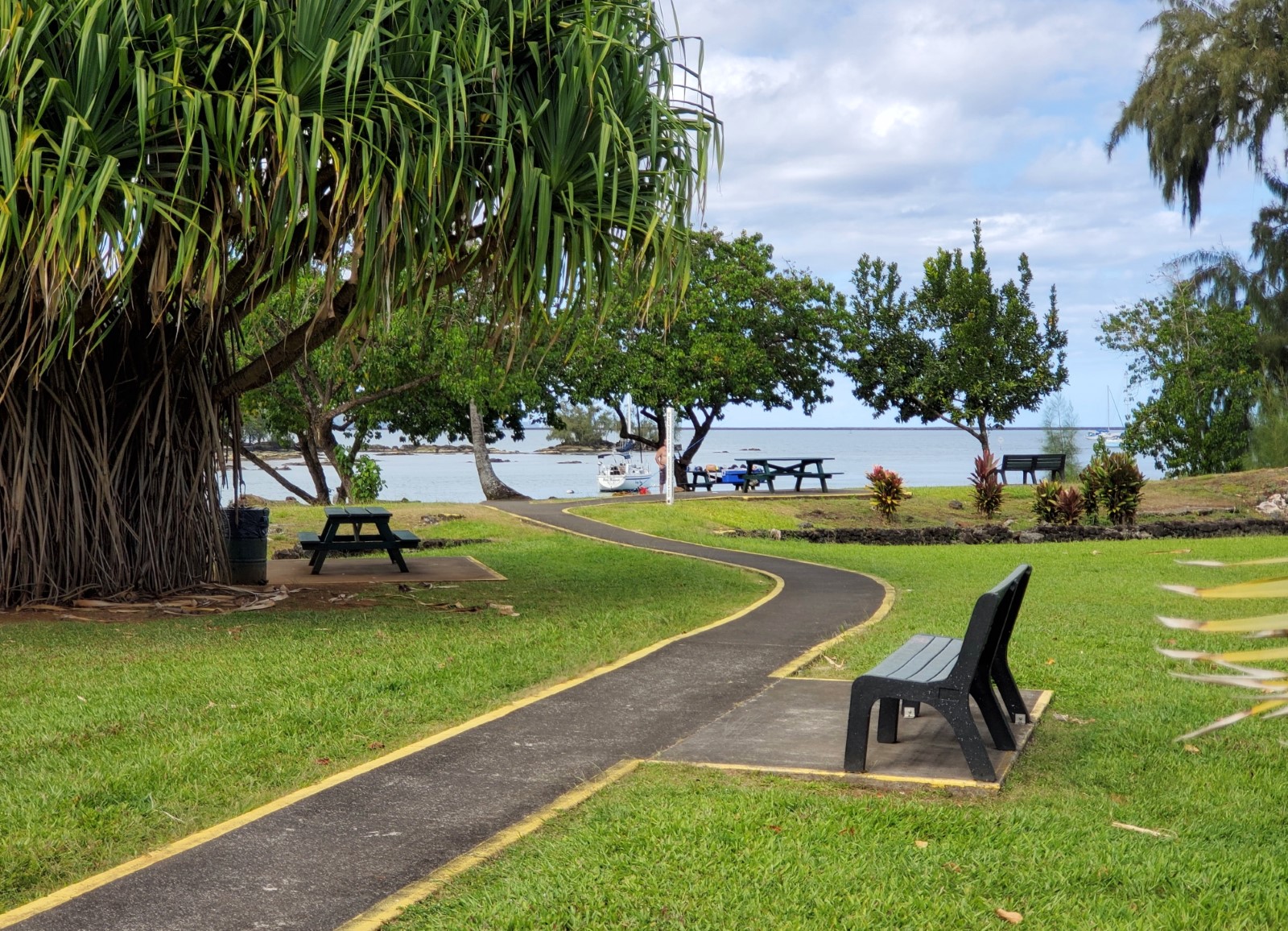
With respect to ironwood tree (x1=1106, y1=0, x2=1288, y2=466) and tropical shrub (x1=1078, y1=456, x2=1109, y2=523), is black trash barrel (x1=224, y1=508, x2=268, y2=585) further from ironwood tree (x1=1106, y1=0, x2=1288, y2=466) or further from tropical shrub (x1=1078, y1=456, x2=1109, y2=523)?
ironwood tree (x1=1106, y1=0, x2=1288, y2=466)

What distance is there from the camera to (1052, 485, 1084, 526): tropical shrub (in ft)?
68.9

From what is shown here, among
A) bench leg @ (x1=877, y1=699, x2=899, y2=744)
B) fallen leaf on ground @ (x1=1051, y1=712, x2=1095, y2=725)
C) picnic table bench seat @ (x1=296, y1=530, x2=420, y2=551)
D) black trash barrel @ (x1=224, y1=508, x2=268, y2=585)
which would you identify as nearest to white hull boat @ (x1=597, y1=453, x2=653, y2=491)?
picnic table bench seat @ (x1=296, y1=530, x2=420, y2=551)

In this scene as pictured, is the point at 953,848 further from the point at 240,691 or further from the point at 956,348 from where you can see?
the point at 956,348

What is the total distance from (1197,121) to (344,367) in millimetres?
21175

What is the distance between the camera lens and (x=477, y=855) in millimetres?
4113

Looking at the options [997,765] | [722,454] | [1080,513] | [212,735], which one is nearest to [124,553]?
[212,735]

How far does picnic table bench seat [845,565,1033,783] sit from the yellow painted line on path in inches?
39.4

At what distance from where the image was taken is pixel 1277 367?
31.3 metres

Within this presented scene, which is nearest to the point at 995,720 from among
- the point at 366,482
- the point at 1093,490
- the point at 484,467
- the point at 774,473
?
the point at 1093,490

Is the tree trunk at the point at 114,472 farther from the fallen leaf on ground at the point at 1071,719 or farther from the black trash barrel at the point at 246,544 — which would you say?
the fallen leaf on ground at the point at 1071,719

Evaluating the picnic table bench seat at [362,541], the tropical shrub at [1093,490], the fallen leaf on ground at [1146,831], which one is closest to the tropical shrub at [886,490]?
the tropical shrub at [1093,490]

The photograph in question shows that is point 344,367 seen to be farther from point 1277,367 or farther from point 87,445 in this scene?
point 1277,367

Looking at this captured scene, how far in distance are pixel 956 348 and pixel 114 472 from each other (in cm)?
2956

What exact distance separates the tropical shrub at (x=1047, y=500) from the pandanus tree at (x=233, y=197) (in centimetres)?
1396
